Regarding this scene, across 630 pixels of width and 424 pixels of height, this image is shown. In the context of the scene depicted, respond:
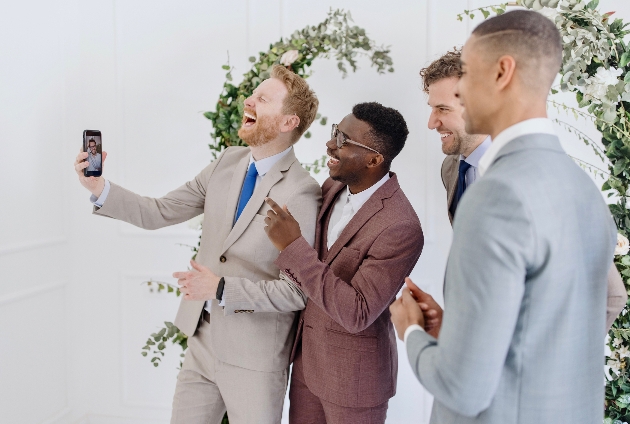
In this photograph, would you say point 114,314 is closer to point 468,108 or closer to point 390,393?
point 390,393

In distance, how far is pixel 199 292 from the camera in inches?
83.7

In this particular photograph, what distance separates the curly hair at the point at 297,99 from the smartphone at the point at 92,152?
30.7 inches

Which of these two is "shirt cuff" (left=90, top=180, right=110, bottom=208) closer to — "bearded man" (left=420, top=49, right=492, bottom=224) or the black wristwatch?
the black wristwatch

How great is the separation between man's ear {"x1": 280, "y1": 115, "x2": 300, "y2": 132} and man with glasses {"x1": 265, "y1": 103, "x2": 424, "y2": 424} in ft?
0.94

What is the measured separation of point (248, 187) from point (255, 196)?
8 cm

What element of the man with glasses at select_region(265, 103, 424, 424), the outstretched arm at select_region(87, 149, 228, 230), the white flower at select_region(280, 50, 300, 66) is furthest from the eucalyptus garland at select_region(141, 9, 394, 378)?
the man with glasses at select_region(265, 103, 424, 424)

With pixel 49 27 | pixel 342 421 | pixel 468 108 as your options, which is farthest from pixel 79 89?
pixel 468 108

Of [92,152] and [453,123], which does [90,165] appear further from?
[453,123]

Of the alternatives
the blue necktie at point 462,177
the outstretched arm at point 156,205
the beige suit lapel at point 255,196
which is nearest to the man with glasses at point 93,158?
the outstretched arm at point 156,205

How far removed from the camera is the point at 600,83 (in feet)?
7.05

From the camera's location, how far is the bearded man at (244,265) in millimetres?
2195

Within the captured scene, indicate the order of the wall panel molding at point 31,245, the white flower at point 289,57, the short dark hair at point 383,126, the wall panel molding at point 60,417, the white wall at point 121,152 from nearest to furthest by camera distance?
the short dark hair at point 383,126, the white flower at point 289,57, the wall panel molding at point 31,245, the white wall at point 121,152, the wall panel molding at point 60,417

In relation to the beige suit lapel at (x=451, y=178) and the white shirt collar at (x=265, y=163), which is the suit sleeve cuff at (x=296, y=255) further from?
the beige suit lapel at (x=451, y=178)

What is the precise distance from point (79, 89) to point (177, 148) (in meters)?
0.71
